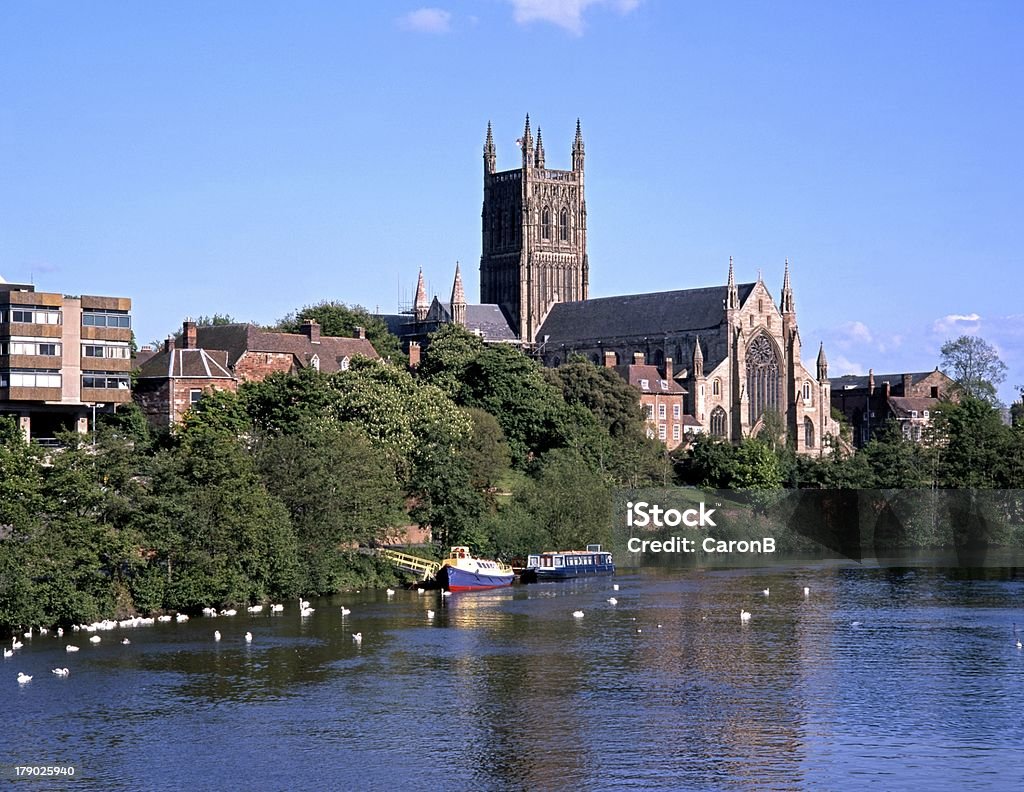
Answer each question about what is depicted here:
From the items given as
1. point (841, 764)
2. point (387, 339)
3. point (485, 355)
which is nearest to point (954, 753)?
point (841, 764)

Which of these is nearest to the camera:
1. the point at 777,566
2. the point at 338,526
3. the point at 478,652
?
the point at 478,652

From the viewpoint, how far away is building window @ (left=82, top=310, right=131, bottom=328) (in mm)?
120062

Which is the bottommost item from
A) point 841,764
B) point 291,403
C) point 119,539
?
point 841,764

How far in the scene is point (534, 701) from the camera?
6322cm

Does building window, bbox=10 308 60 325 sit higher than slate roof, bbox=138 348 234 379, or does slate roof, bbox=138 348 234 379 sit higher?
building window, bbox=10 308 60 325

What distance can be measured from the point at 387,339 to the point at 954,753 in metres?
126

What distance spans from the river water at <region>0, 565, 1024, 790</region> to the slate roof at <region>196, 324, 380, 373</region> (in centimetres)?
4666

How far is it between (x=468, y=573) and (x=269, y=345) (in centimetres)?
4196

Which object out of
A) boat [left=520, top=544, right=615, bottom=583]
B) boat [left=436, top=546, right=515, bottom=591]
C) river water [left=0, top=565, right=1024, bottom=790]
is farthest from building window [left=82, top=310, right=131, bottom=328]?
river water [left=0, top=565, right=1024, bottom=790]

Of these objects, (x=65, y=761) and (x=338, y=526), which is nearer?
(x=65, y=761)

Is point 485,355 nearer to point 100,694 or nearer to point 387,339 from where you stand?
point 387,339

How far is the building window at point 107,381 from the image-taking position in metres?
119

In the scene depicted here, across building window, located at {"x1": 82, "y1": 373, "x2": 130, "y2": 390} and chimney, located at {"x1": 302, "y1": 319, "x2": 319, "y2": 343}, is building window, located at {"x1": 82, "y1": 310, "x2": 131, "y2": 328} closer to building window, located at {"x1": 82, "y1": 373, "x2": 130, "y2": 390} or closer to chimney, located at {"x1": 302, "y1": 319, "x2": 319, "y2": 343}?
building window, located at {"x1": 82, "y1": 373, "x2": 130, "y2": 390}

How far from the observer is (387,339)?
176 m
